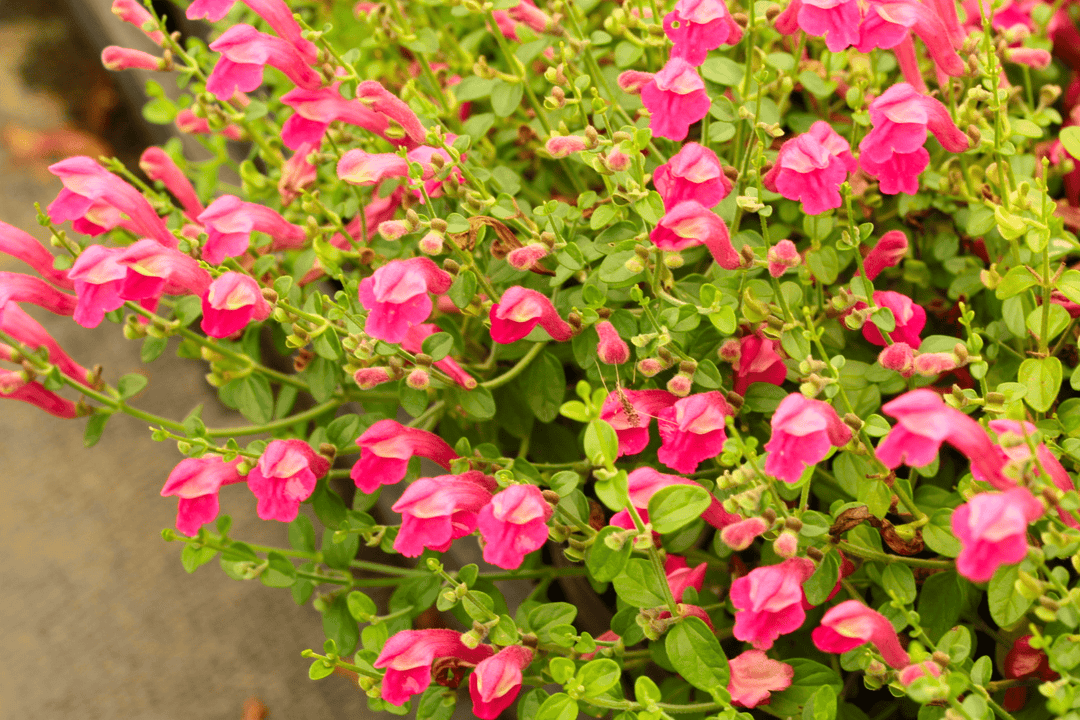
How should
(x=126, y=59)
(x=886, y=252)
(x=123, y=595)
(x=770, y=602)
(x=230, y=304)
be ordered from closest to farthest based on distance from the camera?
(x=770, y=602)
(x=230, y=304)
(x=886, y=252)
(x=126, y=59)
(x=123, y=595)

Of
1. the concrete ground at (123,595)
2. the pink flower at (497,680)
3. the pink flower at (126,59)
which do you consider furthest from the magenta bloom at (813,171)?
the concrete ground at (123,595)

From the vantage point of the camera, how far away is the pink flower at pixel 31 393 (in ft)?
2.78

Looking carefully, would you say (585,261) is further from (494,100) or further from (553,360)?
(494,100)

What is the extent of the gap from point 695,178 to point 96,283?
53 cm

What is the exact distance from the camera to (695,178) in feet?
2.37

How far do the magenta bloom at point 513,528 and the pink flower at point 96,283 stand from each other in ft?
1.29

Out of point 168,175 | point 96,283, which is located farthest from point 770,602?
point 168,175

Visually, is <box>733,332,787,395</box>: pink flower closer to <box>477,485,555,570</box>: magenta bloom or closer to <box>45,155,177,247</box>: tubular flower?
<box>477,485,555,570</box>: magenta bloom

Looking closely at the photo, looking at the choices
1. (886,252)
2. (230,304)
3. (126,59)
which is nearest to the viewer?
(230,304)

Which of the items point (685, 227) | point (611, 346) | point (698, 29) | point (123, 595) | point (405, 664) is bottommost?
point (123, 595)

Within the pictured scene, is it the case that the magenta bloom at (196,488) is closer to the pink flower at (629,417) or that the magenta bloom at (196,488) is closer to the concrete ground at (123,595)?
the pink flower at (629,417)

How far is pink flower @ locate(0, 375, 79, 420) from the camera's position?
848 millimetres

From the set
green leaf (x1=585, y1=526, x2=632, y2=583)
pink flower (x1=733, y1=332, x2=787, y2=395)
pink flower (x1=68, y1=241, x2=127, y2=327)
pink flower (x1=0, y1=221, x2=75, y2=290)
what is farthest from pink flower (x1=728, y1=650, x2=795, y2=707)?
pink flower (x1=0, y1=221, x2=75, y2=290)

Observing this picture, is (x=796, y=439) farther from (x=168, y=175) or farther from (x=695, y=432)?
(x=168, y=175)
